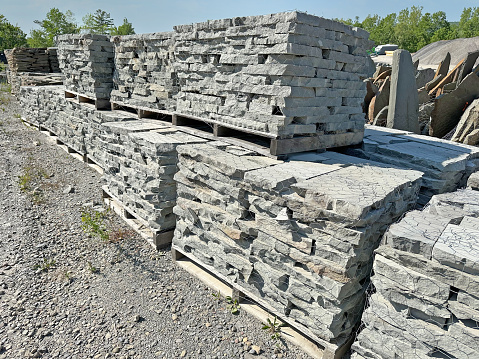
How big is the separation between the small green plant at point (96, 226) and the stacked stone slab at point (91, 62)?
307 cm

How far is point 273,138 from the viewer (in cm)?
379

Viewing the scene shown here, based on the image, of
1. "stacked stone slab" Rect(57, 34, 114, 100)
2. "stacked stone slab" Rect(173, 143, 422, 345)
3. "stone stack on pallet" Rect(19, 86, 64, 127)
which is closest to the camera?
"stacked stone slab" Rect(173, 143, 422, 345)

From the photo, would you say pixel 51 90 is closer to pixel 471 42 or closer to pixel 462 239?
pixel 462 239

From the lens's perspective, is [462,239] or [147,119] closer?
[462,239]

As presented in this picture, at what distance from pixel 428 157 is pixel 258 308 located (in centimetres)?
268

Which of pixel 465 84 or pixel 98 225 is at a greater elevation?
pixel 465 84

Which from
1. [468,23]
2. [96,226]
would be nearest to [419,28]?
[468,23]

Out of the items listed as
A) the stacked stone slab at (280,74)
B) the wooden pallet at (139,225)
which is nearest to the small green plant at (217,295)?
the wooden pallet at (139,225)

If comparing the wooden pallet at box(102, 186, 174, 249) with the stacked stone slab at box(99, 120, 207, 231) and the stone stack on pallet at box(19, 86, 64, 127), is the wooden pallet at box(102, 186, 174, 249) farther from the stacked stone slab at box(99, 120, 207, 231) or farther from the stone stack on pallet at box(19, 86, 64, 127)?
the stone stack on pallet at box(19, 86, 64, 127)

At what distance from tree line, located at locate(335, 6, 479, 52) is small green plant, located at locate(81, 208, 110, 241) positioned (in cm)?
5363

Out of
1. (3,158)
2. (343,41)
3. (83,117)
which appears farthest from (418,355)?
(3,158)

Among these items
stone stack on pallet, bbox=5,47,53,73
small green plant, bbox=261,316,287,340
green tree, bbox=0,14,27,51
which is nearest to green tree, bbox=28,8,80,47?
green tree, bbox=0,14,27,51

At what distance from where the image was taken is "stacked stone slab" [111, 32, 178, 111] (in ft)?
18.2

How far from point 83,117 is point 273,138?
5.72 m
